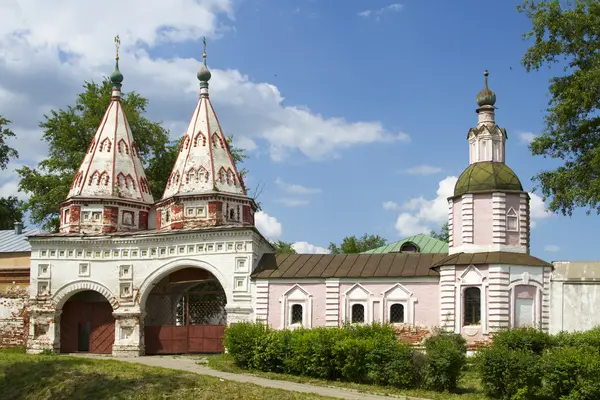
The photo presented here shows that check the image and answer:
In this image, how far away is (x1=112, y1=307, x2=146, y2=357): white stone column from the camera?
2644cm

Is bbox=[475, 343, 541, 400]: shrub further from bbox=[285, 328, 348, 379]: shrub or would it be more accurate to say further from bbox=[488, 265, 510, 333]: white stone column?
bbox=[488, 265, 510, 333]: white stone column

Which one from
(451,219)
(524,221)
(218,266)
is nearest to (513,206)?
(524,221)

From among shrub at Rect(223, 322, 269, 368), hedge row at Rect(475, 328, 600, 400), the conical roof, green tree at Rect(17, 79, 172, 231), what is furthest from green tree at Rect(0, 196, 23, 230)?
hedge row at Rect(475, 328, 600, 400)

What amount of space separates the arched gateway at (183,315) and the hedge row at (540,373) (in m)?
11.6

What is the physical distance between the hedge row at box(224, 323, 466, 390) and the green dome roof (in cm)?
548

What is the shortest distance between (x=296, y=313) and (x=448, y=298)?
517 cm

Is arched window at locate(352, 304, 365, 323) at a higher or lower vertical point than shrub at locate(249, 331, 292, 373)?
higher

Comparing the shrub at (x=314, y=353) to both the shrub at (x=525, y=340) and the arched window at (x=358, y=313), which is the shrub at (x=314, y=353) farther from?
the arched window at (x=358, y=313)

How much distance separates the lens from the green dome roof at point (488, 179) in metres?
24.4

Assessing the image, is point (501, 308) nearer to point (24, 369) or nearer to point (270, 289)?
point (270, 289)

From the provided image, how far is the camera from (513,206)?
24.3 m

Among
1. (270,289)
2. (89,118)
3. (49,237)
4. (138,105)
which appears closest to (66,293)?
(49,237)

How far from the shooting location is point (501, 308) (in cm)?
2286

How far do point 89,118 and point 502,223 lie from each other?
70.3 feet
